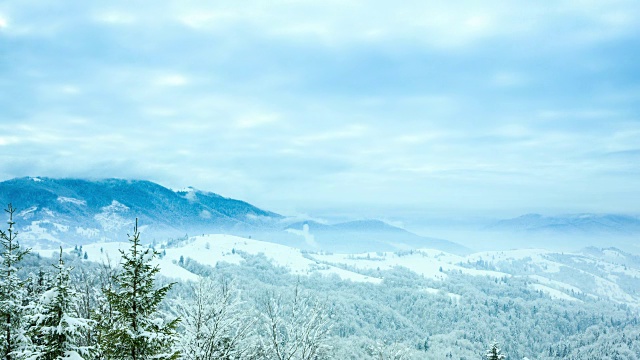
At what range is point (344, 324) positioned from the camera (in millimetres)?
196500

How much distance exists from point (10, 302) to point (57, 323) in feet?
7.31

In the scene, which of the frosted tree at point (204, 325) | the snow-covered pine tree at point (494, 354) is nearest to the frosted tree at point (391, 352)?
the snow-covered pine tree at point (494, 354)

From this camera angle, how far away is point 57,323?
13.1 meters

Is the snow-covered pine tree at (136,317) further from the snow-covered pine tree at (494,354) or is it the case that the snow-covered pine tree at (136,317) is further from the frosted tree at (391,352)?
the snow-covered pine tree at (494,354)

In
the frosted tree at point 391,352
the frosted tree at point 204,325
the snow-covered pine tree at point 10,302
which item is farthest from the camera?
the frosted tree at point 391,352

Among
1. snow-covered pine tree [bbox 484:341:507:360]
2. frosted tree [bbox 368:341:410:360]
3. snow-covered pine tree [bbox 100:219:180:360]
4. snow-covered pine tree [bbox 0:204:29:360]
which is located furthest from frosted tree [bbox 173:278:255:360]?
snow-covered pine tree [bbox 484:341:507:360]

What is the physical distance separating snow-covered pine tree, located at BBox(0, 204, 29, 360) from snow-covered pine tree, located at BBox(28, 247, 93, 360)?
135cm

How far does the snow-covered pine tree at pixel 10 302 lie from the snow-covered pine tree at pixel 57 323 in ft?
4.44

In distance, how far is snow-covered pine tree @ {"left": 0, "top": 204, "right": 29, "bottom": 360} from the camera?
552 inches

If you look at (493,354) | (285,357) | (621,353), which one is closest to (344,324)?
(621,353)

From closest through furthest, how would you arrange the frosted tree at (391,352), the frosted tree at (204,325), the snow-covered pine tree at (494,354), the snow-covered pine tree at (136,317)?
the snow-covered pine tree at (136,317)
the frosted tree at (204,325)
the frosted tree at (391,352)
the snow-covered pine tree at (494,354)

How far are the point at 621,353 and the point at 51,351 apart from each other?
24699cm

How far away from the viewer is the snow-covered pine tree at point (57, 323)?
1283 centimetres

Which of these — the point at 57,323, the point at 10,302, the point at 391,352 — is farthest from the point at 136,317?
the point at 391,352
